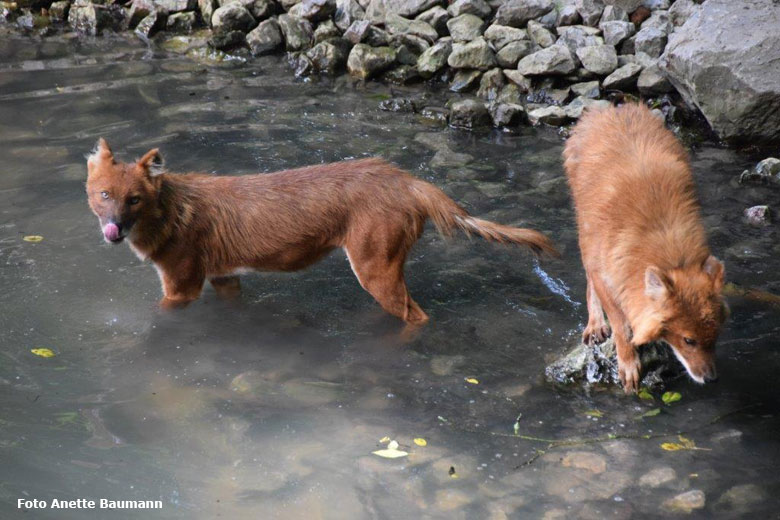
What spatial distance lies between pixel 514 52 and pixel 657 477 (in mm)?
7450

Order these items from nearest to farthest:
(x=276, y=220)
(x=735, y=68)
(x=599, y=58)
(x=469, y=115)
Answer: (x=276, y=220) < (x=735, y=68) < (x=469, y=115) < (x=599, y=58)

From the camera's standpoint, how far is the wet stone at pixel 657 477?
4746 mm

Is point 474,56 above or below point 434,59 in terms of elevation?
above

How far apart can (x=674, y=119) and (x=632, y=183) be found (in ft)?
16.6

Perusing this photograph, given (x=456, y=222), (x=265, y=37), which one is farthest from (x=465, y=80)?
(x=456, y=222)

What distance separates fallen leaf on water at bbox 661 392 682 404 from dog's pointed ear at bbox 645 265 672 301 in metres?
1.01

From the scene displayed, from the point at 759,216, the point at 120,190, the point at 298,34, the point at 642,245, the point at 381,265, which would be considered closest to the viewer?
the point at 642,245

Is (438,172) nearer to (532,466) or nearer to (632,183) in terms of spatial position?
(632,183)

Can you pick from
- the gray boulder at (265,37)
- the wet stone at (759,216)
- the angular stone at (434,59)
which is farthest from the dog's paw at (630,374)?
the gray boulder at (265,37)

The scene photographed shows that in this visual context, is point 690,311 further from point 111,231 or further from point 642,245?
point 111,231

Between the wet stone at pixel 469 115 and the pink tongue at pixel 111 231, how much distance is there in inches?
217

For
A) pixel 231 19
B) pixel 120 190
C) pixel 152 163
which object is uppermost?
pixel 152 163

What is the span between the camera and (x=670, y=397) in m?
5.55

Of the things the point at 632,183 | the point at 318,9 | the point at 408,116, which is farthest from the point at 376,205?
the point at 318,9
